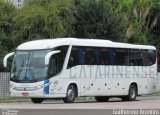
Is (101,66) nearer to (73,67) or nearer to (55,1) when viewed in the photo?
(73,67)

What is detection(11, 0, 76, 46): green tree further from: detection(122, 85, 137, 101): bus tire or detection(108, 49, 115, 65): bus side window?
detection(108, 49, 115, 65): bus side window

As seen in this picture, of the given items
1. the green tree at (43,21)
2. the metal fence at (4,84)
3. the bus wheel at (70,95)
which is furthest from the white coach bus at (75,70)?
the green tree at (43,21)

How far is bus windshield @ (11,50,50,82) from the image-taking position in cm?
2833

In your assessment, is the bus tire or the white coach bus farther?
the bus tire

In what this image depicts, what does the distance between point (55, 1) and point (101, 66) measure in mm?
22505

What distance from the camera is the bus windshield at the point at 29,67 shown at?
28.3m

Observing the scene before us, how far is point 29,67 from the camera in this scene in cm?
2859

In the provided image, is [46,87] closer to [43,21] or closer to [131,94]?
[131,94]

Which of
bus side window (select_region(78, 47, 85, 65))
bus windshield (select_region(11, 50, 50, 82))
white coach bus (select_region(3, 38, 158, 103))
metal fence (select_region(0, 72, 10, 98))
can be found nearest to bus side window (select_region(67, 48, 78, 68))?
white coach bus (select_region(3, 38, 158, 103))

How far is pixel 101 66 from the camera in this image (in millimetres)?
31797

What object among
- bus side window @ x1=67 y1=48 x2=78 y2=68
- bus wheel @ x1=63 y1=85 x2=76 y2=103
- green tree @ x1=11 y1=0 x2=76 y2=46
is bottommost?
bus wheel @ x1=63 y1=85 x2=76 y2=103

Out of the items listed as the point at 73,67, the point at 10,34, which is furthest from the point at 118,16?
the point at 73,67

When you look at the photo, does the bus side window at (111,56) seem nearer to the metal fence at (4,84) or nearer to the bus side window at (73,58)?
the bus side window at (73,58)

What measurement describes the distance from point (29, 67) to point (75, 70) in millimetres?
2561
